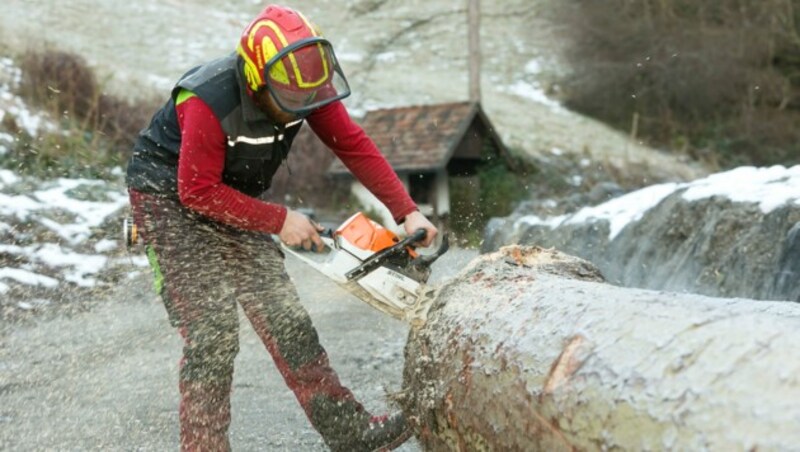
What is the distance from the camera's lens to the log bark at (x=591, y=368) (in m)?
1.72

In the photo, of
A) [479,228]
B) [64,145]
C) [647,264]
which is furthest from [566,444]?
[479,228]

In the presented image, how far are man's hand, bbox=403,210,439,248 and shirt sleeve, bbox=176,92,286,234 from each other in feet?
1.77

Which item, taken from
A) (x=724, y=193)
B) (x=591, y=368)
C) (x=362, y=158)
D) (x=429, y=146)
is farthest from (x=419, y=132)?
(x=591, y=368)

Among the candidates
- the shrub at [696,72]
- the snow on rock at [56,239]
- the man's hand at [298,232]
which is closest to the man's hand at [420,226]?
the man's hand at [298,232]

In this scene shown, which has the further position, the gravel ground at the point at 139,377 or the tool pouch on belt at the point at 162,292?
the gravel ground at the point at 139,377

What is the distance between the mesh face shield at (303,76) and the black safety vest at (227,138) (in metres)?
0.16

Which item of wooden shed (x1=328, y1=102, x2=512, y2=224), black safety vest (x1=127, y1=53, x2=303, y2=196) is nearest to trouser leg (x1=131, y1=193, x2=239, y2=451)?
black safety vest (x1=127, y1=53, x2=303, y2=196)

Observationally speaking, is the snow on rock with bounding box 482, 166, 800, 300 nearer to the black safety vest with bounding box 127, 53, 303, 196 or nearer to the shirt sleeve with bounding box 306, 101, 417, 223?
the shirt sleeve with bounding box 306, 101, 417, 223

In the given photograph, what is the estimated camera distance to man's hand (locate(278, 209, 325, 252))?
338 centimetres

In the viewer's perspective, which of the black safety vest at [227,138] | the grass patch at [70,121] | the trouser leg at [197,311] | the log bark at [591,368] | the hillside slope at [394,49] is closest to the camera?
the log bark at [591,368]

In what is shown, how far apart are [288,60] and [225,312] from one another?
3.34 ft

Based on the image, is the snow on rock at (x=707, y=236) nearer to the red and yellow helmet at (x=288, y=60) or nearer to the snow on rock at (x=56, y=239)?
the red and yellow helmet at (x=288, y=60)

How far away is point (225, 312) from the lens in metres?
3.60

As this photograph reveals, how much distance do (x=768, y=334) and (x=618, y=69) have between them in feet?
77.8
